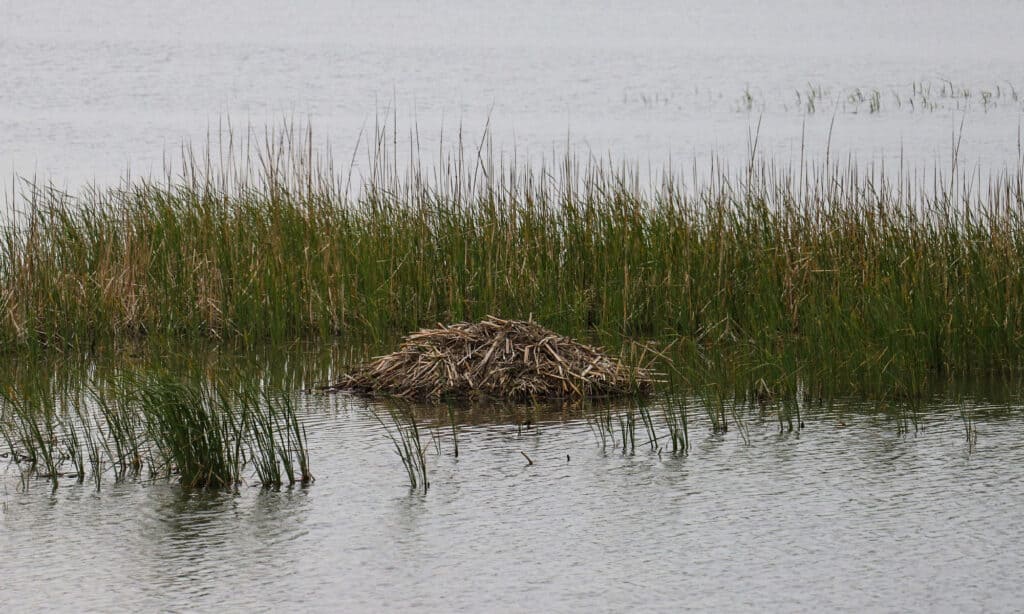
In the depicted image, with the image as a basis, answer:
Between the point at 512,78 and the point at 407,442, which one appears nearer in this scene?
the point at 407,442

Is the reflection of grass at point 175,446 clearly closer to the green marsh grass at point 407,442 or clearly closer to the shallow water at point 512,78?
the green marsh grass at point 407,442

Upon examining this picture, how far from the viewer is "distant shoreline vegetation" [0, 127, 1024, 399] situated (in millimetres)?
9141

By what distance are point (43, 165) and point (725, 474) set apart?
627 inches

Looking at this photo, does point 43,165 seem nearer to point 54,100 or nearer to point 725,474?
point 54,100

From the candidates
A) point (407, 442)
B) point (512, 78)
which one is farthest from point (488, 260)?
point (512, 78)

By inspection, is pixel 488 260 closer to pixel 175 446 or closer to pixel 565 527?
pixel 175 446

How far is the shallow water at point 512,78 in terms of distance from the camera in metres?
21.7

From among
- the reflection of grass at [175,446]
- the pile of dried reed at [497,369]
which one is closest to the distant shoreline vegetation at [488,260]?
the pile of dried reed at [497,369]

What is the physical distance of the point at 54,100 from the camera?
2783 cm

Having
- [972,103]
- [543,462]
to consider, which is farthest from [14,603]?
[972,103]

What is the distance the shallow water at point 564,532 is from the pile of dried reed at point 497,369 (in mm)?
1033

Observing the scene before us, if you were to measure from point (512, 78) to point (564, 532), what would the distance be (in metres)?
27.5

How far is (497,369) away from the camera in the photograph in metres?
7.23

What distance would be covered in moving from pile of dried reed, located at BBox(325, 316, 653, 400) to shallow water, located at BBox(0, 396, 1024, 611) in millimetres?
1033
